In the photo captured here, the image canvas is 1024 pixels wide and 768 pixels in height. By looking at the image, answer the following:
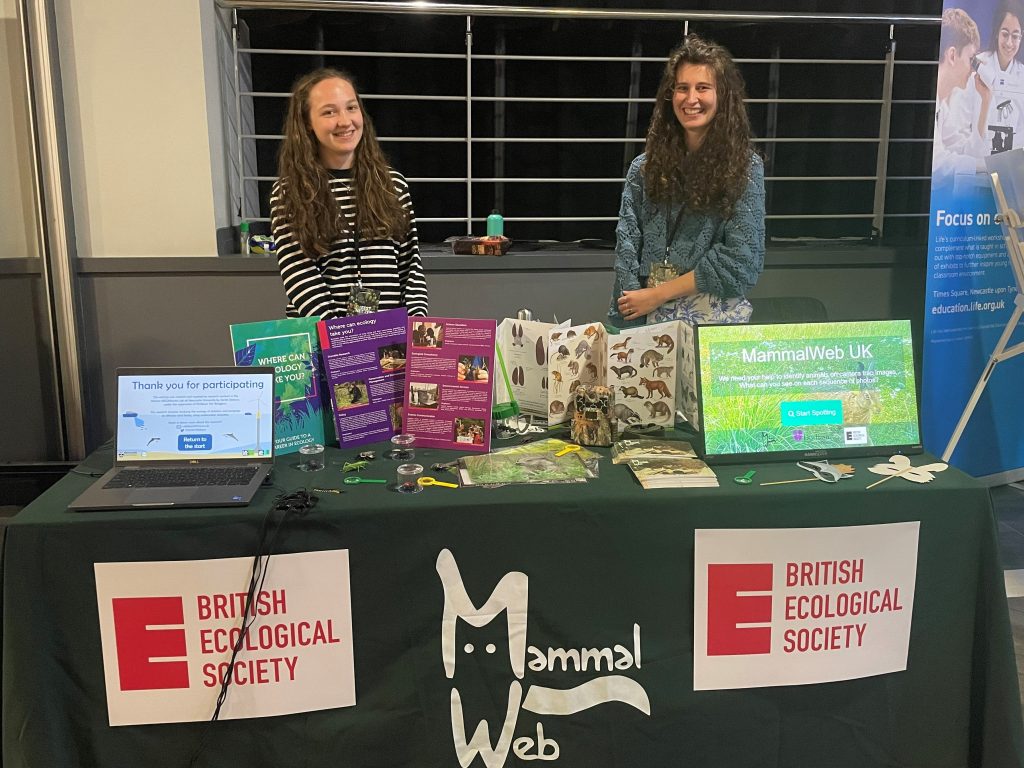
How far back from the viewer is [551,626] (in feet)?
4.83

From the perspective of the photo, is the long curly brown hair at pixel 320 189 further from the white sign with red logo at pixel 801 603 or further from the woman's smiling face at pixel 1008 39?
the woman's smiling face at pixel 1008 39

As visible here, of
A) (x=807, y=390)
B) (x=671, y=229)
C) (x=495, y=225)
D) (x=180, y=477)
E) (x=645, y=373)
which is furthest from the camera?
(x=495, y=225)

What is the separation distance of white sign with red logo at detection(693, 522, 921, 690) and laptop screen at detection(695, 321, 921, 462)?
0.61ft

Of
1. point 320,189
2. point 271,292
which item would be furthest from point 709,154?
point 271,292

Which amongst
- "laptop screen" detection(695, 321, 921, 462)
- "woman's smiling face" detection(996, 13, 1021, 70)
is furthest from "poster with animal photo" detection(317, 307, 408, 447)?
"woman's smiling face" detection(996, 13, 1021, 70)

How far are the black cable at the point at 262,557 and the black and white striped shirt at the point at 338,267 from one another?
0.68m

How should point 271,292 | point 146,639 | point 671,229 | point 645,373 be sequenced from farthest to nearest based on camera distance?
point 271,292 < point 671,229 < point 645,373 < point 146,639

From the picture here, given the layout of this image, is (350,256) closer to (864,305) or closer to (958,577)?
(958,577)

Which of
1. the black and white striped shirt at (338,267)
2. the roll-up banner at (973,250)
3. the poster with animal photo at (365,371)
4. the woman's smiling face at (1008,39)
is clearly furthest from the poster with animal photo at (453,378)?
the woman's smiling face at (1008,39)

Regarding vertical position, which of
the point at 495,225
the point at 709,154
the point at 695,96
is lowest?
the point at 495,225

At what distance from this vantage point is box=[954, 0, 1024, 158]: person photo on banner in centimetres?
Answer: 279

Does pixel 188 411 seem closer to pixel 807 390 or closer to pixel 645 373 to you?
pixel 645 373

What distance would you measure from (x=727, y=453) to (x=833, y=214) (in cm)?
284

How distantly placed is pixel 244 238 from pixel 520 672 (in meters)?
2.44
